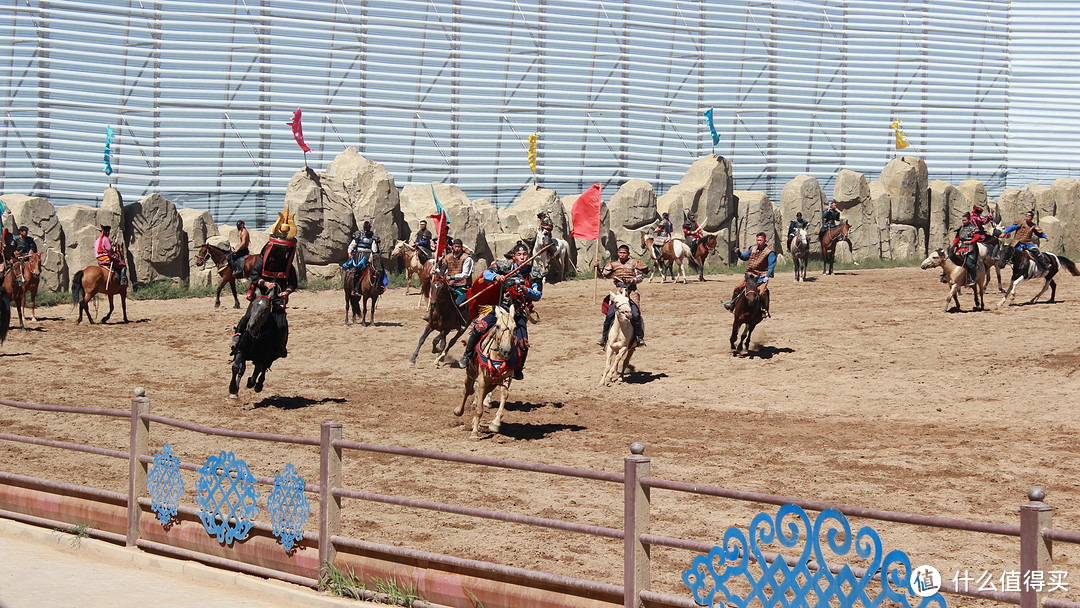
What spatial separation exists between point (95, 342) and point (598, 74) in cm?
2598

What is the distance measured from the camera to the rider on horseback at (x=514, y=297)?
43.7 feet

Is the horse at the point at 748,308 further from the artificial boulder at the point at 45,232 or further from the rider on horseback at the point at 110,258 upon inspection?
the artificial boulder at the point at 45,232

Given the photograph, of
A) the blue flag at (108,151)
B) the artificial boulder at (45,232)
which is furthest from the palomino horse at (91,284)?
the blue flag at (108,151)

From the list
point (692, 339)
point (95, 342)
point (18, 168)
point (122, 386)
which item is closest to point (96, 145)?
point (18, 168)

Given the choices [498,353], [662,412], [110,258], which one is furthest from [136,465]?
[110,258]

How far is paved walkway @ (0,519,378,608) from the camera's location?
25.1 ft

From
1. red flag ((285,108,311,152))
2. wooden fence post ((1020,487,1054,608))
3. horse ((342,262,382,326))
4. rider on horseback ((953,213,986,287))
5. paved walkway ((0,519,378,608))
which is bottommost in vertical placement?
paved walkway ((0,519,378,608))

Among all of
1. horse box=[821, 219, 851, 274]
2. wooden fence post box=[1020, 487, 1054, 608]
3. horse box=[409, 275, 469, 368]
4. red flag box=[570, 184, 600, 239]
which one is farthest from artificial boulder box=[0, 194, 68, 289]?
wooden fence post box=[1020, 487, 1054, 608]

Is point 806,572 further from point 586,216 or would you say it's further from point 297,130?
point 297,130

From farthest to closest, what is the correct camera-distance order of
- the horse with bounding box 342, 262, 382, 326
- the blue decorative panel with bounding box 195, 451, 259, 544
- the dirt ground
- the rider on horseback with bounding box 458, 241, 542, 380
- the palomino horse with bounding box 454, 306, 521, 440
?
the horse with bounding box 342, 262, 382, 326 → the rider on horseback with bounding box 458, 241, 542, 380 → the palomino horse with bounding box 454, 306, 521, 440 → the dirt ground → the blue decorative panel with bounding box 195, 451, 259, 544

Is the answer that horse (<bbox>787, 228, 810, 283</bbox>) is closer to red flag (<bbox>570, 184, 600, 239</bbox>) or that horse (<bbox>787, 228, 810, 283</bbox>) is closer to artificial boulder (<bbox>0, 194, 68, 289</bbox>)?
red flag (<bbox>570, 184, 600, 239</bbox>)

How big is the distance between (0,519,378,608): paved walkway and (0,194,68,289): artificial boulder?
23168mm

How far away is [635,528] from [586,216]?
10.3 meters

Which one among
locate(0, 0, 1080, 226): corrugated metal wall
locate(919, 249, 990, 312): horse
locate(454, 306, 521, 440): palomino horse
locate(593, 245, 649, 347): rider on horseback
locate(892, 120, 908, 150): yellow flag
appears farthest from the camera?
locate(892, 120, 908, 150): yellow flag
